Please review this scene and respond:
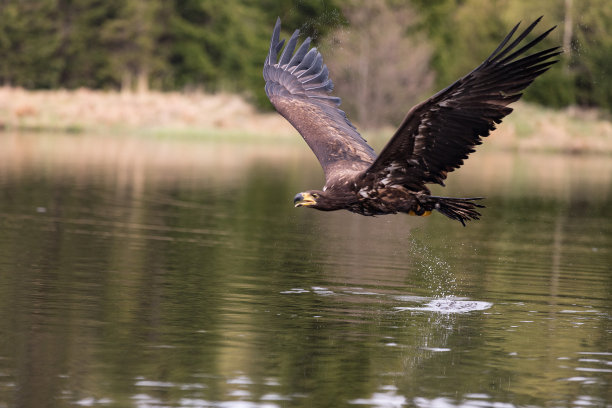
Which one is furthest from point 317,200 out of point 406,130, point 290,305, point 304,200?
point 406,130

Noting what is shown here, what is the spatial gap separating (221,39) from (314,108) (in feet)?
209

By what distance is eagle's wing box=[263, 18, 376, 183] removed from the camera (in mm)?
12617

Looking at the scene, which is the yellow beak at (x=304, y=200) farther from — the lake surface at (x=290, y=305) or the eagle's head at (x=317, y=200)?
the lake surface at (x=290, y=305)

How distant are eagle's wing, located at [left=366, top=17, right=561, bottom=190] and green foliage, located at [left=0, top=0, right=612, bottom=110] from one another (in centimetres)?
4184

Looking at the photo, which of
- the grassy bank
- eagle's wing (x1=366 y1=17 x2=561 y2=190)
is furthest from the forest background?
eagle's wing (x1=366 y1=17 x2=561 y2=190)

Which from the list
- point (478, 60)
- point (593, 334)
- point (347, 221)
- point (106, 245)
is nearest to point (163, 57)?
point (478, 60)

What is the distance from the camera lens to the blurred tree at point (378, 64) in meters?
57.4

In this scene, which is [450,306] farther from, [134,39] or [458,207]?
[134,39]

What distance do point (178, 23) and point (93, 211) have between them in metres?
58.7

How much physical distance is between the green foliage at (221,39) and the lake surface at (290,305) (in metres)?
32.8

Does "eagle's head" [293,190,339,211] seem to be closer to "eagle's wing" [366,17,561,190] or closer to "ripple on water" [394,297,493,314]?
"eagle's wing" [366,17,561,190]

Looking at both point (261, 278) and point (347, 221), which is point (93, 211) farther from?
point (261, 278)

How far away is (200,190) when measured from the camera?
27047 millimetres

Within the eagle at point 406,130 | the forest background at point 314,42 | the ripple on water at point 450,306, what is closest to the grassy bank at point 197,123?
the forest background at point 314,42
